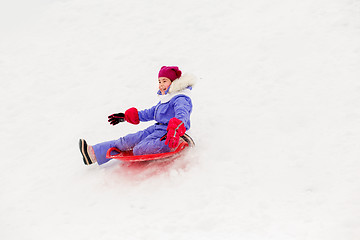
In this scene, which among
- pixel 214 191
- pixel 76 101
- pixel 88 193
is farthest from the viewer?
pixel 76 101

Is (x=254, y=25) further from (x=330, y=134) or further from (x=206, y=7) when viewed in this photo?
(x=330, y=134)

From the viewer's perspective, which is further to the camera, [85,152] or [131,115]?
[131,115]

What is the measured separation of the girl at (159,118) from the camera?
12.1 ft

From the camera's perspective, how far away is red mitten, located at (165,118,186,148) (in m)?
3.27

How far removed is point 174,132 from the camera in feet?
10.8

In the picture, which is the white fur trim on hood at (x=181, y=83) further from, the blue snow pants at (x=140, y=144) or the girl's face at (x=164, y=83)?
the blue snow pants at (x=140, y=144)

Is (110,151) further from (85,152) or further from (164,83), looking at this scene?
(164,83)

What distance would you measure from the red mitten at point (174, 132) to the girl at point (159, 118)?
241 millimetres

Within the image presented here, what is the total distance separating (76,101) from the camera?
520 cm

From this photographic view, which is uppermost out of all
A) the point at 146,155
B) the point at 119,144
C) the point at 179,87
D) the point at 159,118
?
the point at 179,87

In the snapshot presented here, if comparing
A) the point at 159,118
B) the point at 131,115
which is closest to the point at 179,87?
the point at 159,118

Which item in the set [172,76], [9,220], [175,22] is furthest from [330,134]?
[175,22]

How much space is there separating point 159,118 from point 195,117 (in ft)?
2.33

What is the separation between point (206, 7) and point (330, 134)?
390 centimetres
